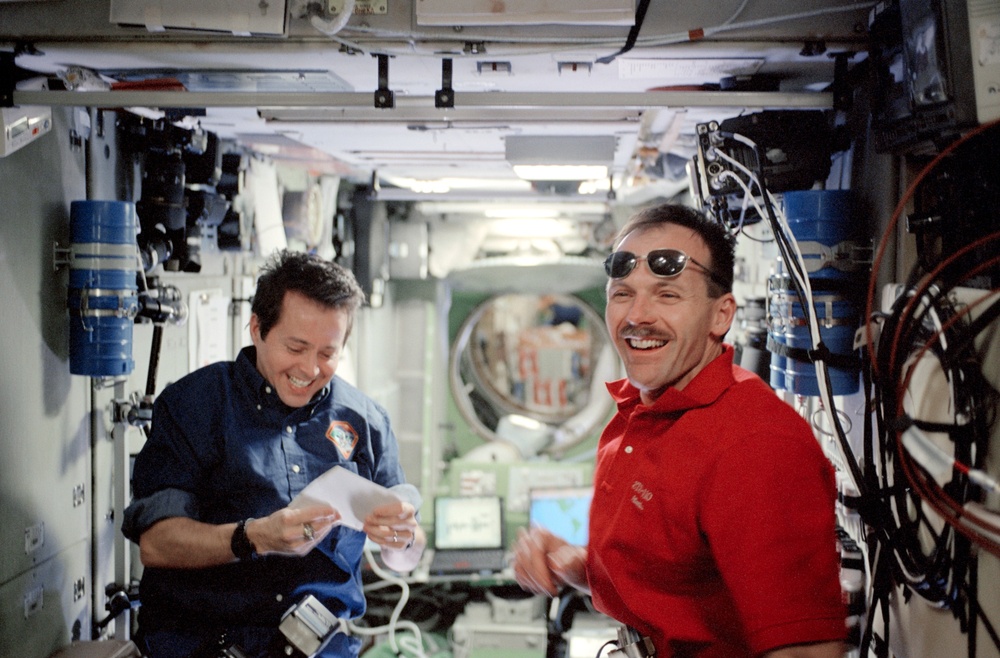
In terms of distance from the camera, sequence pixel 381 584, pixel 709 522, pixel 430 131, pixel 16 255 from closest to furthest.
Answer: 1. pixel 709 522
2. pixel 16 255
3. pixel 430 131
4. pixel 381 584

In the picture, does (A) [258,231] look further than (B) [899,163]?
Yes

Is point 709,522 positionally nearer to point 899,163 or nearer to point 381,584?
point 899,163

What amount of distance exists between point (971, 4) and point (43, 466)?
9.85ft

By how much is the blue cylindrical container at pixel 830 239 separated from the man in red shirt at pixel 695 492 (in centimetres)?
44

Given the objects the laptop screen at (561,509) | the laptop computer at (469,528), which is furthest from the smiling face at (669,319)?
the laptop screen at (561,509)

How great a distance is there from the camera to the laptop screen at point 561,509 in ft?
20.4

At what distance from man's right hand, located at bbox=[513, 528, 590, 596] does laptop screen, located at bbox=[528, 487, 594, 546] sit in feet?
13.1

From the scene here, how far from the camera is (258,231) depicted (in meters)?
4.36

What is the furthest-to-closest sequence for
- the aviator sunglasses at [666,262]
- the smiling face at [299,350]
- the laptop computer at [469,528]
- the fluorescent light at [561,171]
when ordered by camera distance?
the laptop computer at [469,528]
the fluorescent light at [561,171]
the smiling face at [299,350]
the aviator sunglasses at [666,262]

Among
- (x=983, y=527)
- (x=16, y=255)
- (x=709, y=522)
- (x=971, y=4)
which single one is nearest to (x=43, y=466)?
(x=16, y=255)

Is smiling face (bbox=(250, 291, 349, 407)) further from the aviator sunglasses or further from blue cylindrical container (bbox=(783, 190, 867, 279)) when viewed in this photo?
A: blue cylindrical container (bbox=(783, 190, 867, 279))

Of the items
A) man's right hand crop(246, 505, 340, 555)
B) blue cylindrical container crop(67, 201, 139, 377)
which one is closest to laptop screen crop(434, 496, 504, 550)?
blue cylindrical container crop(67, 201, 139, 377)

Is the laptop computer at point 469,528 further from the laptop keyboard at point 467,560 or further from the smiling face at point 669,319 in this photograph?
the smiling face at point 669,319

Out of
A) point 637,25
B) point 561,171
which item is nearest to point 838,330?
point 637,25
